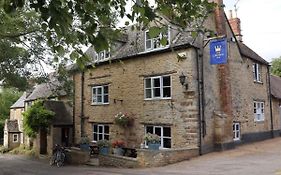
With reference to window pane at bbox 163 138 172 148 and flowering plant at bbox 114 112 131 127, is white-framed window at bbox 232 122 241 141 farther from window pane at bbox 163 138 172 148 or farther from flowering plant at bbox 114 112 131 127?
flowering plant at bbox 114 112 131 127

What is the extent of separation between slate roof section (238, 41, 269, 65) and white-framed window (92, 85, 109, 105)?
10.7 m

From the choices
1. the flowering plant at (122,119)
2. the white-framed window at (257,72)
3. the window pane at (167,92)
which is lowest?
the flowering plant at (122,119)

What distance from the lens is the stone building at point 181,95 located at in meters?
21.2

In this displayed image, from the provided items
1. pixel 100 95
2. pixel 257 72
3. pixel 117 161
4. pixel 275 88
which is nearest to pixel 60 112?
pixel 100 95

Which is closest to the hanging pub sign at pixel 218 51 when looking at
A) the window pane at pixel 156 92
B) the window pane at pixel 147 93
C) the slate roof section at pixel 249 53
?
the window pane at pixel 156 92

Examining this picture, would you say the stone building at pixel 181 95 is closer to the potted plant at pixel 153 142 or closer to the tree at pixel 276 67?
the potted plant at pixel 153 142

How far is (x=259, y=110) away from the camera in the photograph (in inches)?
1113

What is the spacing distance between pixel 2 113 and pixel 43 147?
3067 centimetres

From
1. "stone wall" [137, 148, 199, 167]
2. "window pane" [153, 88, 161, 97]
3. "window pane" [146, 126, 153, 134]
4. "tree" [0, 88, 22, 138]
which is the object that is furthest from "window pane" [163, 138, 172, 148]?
"tree" [0, 88, 22, 138]

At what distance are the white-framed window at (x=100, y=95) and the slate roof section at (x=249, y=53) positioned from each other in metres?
10.7

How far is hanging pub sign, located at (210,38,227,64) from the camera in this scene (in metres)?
20.7

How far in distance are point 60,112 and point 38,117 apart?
2.66 meters

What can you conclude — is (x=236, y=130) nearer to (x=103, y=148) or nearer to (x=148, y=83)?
(x=148, y=83)

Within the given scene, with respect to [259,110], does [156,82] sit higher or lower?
higher
